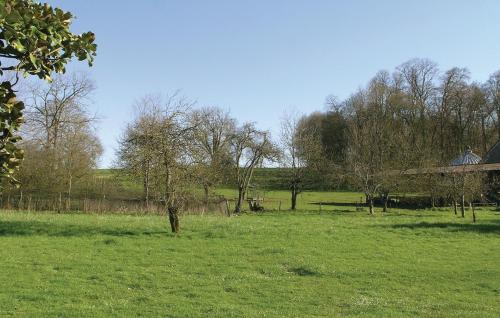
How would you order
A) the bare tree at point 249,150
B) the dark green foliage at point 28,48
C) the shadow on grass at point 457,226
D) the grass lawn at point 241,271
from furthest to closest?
the bare tree at point 249,150 < the shadow on grass at point 457,226 < the grass lawn at point 241,271 < the dark green foliage at point 28,48

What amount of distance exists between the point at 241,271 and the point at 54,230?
11337mm

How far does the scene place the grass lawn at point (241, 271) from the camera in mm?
10461

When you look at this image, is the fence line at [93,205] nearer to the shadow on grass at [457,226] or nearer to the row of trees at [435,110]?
the shadow on grass at [457,226]

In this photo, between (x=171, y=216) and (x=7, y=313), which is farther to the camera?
(x=171, y=216)

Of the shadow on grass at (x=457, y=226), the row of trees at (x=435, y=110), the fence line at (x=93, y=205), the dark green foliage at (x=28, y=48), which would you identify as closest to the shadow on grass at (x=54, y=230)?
the fence line at (x=93, y=205)

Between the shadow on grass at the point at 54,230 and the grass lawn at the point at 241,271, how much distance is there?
0.05 metres

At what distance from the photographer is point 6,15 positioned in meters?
2.73

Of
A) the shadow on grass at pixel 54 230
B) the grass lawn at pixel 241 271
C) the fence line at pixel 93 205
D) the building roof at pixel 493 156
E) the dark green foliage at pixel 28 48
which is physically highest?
the building roof at pixel 493 156

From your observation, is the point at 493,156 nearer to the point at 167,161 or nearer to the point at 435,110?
the point at 435,110

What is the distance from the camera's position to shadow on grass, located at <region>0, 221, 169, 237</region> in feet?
69.9

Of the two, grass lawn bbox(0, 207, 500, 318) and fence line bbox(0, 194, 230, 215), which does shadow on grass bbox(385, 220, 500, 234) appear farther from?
fence line bbox(0, 194, 230, 215)

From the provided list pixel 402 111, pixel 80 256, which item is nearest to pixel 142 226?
pixel 80 256

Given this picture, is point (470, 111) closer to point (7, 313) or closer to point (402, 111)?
point (402, 111)

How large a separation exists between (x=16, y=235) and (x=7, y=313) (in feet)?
41.8
